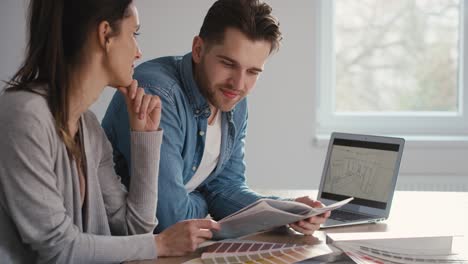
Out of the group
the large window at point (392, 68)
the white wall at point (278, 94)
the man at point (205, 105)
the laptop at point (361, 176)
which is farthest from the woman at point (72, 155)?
the large window at point (392, 68)

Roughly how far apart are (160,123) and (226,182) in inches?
14.0

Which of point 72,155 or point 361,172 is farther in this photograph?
point 361,172

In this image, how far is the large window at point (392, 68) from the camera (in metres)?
3.88

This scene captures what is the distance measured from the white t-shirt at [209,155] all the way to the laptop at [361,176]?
314 millimetres

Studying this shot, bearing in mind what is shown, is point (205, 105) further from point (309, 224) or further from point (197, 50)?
point (309, 224)

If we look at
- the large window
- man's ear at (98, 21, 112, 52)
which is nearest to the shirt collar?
man's ear at (98, 21, 112, 52)

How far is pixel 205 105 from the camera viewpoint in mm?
1934

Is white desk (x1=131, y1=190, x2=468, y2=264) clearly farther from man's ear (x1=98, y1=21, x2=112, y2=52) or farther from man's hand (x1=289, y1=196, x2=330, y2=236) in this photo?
man's ear (x1=98, y1=21, x2=112, y2=52)

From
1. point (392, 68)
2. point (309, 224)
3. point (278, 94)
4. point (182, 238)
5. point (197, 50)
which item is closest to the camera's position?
point (182, 238)

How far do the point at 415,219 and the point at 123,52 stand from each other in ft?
2.89

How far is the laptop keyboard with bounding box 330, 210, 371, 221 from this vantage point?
71.7 inches

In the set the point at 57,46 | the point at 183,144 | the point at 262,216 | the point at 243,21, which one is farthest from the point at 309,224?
the point at 57,46

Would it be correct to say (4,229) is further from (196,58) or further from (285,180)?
(285,180)

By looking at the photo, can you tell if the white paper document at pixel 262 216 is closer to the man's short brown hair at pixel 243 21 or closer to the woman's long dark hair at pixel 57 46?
the woman's long dark hair at pixel 57 46
